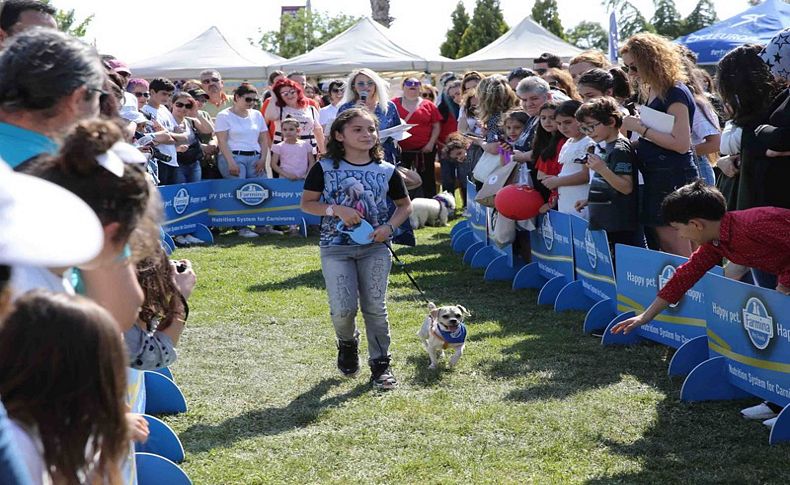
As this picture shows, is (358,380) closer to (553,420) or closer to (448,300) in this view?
(553,420)

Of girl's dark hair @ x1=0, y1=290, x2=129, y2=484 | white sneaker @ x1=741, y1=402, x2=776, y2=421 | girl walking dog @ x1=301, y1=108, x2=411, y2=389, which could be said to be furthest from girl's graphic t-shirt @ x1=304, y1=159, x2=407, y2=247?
girl's dark hair @ x1=0, y1=290, x2=129, y2=484

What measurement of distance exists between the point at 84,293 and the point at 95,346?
34.3 inches

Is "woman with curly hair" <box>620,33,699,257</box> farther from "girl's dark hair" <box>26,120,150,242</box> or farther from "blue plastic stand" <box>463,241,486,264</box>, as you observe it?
"girl's dark hair" <box>26,120,150,242</box>

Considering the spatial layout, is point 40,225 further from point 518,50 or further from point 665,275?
point 518,50

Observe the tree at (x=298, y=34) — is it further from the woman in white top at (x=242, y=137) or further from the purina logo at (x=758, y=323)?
the purina logo at (x=758, y=323)

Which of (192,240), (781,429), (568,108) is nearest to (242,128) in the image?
(192,240)

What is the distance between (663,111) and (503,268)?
3.56 m

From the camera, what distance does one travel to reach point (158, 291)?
3.51 meters

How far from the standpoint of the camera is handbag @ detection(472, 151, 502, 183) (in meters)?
9.68

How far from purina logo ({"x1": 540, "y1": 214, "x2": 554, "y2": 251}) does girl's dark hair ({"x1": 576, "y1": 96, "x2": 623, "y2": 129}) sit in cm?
Answer: 187

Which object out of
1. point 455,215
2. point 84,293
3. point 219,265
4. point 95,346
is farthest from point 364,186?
point 455,215

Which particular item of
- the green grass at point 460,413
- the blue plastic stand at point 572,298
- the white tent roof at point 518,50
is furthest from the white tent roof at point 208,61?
the blue plastic stand at point 572,298

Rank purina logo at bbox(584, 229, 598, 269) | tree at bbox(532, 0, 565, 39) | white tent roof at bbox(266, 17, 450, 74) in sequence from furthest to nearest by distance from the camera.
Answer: tree at bbox(532, 0, 565, 39) → white tent roof at bbox(266, 17, 450, 74) → purina logo at bbox(584, 229, 598, 269)

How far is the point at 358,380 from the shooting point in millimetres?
6547
